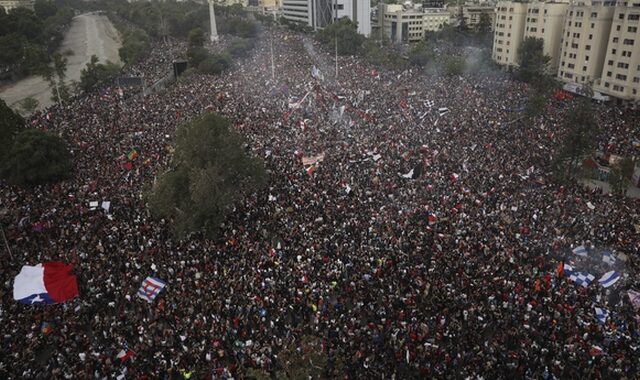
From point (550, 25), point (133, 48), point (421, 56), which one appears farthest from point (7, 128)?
point (550, 25)

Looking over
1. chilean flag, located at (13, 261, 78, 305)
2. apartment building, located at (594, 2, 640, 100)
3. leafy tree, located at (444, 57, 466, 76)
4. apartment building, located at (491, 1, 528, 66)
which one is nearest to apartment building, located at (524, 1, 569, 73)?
apartment building, located at (491, 1, 528, 66)

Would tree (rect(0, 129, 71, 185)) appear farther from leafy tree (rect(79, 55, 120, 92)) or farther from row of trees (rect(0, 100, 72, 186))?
leafy tree (rect(79, 55, 120, 92))

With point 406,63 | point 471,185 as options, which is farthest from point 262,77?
point 471,185

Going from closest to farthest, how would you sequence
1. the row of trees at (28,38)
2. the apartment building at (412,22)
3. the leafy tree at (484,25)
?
the row of trees at (28,38)
the leafy tree at (484,25)
the apartment building at (412,22)

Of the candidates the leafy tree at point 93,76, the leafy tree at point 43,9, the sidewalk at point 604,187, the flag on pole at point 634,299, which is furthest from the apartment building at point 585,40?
the leafy tree at point 43,9

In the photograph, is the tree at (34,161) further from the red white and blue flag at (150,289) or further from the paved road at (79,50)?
the paved road at (79,50)

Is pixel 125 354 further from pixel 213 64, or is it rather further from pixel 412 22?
pixel 412 22

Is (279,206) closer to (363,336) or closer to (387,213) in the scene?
(387,213)
